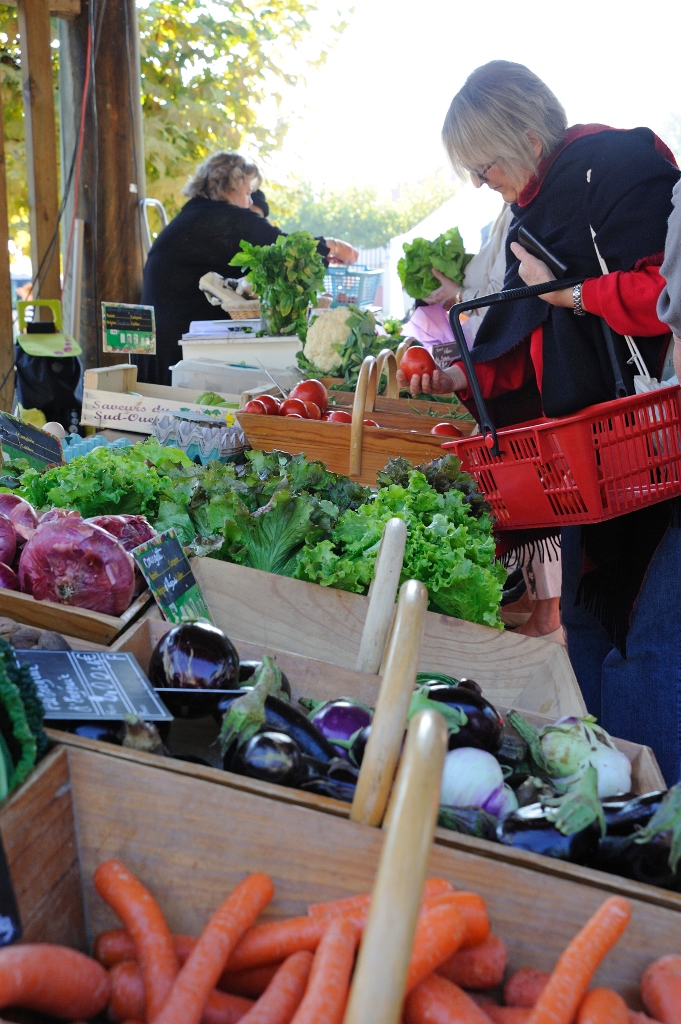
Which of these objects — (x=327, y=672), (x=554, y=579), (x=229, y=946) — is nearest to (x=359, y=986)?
(x=229, y=946)

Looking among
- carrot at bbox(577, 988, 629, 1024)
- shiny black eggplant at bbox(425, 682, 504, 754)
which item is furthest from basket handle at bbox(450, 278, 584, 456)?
carrot at bbox(577, 988, 629, 1024)

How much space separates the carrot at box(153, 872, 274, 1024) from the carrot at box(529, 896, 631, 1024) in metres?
0.33

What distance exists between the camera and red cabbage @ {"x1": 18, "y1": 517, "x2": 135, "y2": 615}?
1.70 metres

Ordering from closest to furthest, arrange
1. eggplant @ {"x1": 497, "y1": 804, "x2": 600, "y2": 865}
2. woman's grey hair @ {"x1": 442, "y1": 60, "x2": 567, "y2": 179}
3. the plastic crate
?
eggplant @ {"x1": 497, "y1": 804, "x2": 600, "y2": 865}
woman's grey hair @ {"x1": 442, "y1": 60, "x2": 567, "y2": 179}
the plastic crate

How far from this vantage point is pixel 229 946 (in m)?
0.99

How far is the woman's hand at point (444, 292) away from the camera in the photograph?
200 inches

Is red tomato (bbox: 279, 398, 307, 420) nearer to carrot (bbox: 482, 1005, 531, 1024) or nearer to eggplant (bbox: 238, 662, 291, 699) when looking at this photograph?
eggplant (bbox: 238, 662, 291, 699)

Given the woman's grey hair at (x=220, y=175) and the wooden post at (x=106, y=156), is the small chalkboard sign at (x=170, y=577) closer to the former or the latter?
the wooden post at (x=106, y=156)

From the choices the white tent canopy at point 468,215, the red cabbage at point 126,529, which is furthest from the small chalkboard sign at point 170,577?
the white tent canopy at point 468,215

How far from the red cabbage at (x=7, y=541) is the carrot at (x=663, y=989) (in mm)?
1444

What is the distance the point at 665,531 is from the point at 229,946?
1.86 metres

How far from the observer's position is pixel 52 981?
0.92 metres

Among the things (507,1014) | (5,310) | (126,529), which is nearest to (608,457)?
(126,529)

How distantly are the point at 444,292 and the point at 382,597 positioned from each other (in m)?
4.00
